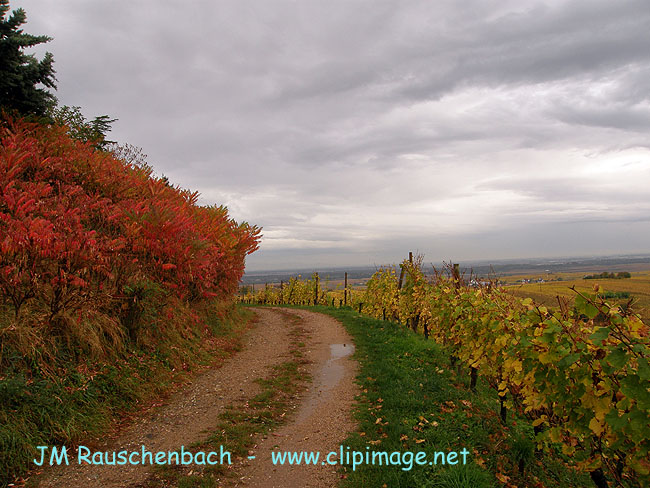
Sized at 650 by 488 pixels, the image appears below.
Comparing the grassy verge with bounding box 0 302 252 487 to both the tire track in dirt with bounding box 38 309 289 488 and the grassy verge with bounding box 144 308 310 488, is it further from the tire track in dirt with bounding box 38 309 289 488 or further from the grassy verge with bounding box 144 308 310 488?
the grassy verge with bounding box 144 308 310 488

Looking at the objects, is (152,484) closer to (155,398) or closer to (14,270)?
(155,398)

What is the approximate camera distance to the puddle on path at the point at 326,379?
590 centimetres

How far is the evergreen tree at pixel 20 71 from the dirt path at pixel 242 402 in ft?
27.6

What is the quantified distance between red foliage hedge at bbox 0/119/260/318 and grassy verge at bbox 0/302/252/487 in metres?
0.99

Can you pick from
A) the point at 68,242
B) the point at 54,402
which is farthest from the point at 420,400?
the point at 68,242

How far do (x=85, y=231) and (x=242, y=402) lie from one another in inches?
157

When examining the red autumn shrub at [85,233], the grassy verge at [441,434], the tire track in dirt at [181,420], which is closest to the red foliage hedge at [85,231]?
the red autumn shrub at [85,233]

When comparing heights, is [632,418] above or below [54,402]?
above

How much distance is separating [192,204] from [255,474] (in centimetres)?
814

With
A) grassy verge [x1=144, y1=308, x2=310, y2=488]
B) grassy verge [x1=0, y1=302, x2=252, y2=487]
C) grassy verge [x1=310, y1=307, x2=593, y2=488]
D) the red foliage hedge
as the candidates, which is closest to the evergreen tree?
the red foliage hedge

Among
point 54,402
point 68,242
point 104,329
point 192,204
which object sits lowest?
point 54,402

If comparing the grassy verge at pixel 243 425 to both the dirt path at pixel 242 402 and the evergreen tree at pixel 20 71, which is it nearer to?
the dirt path at pixel 242 402

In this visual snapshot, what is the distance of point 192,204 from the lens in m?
10.5

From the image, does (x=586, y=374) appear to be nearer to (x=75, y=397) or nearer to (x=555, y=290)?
(x=555, y=290)
